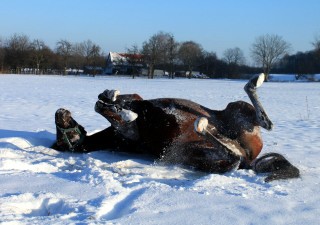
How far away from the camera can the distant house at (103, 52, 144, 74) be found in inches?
2502

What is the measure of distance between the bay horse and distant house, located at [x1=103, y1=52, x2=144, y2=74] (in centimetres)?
5466

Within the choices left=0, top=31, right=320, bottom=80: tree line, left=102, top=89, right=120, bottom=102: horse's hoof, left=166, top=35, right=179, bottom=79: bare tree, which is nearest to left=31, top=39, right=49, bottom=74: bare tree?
left=0, top=31, right=320, bottom=80: tree line

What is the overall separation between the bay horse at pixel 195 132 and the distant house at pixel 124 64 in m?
54.7

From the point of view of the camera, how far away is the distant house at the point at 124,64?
63.6 metres

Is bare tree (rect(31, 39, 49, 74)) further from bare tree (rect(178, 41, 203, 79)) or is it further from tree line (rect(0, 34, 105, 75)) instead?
bare tree (rect(178, 41, 203, 79))

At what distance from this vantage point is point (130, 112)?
3330 millimetres

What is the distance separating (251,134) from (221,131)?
33 centimetres

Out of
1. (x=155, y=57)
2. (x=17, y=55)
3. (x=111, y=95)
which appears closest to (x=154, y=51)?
(x=155, y=57)

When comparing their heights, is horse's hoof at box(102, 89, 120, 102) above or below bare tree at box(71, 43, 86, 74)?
below

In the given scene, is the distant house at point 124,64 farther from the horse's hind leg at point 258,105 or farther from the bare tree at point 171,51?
the horse's hind leg at point 258,105

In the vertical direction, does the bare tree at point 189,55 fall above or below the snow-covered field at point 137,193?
above

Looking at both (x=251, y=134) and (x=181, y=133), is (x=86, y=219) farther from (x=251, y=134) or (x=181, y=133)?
(x=251, y=134)

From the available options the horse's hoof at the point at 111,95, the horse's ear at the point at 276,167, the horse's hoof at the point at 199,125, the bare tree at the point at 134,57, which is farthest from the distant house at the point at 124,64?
the horse's hoof at the point at 199,125

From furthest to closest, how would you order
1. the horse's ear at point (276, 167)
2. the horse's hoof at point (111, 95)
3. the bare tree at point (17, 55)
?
the bare tree at point (17, 55)
the horse's hoof at point (111, 95)
the horse's ear at point (276, 167)
